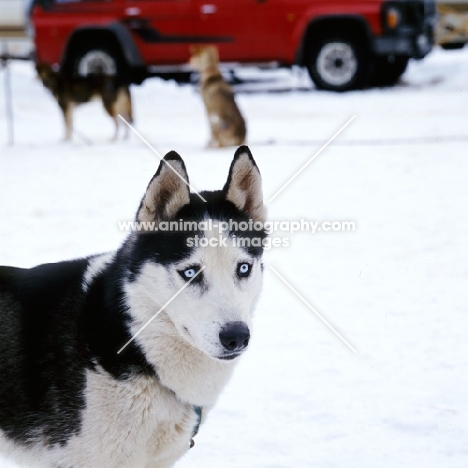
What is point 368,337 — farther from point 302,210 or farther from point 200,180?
point 200,180

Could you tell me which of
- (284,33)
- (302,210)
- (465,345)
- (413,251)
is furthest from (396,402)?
(284,33)

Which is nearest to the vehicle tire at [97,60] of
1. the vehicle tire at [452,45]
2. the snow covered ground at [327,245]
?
the snow covered ground at [327,245]

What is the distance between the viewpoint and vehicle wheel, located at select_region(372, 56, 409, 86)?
11.8m

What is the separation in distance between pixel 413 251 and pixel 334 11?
6.11 meters

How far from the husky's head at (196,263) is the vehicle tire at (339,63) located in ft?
28.7

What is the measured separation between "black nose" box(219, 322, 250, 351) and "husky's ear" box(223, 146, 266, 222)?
1.56 ft

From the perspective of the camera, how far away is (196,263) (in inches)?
86.3

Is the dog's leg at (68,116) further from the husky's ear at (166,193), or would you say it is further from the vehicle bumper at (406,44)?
the husky's ear at (166,193)

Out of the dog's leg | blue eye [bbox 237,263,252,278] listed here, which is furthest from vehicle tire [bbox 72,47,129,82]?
blue eye [bbox 237,263,252,278]

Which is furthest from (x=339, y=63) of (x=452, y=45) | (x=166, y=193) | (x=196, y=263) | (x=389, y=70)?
(x=196, y=263)

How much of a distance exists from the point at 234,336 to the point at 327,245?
11.2 feet

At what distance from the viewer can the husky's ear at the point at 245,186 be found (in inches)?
91.9

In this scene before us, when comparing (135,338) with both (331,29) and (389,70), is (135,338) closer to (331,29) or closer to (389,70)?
(331,29)

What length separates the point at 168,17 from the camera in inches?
416
